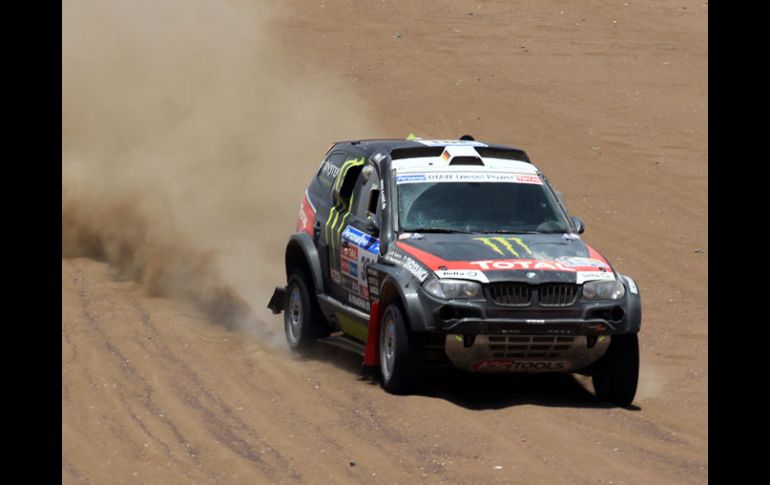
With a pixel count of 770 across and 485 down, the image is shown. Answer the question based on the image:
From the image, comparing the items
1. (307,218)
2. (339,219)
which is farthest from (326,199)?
(339,219)

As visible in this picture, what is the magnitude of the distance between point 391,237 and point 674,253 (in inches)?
328

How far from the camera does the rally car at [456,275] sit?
38.2ft

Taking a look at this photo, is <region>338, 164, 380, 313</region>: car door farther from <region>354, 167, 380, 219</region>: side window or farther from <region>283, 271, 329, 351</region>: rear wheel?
<region>283, 271, 329, 351</region>: rear wheel

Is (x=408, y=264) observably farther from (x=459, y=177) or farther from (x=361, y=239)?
(x=459, y=177)

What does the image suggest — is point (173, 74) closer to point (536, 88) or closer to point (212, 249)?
point (212, 249)

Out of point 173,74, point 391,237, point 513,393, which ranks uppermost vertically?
point 173,74

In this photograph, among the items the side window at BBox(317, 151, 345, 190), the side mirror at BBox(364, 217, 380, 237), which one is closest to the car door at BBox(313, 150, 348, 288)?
the side window at BBox(317, 151, 345, 190)

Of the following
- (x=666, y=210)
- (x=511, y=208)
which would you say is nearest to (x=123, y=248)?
(x=511, y=208)

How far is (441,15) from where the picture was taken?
32.8 meters

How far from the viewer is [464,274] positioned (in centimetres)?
1166

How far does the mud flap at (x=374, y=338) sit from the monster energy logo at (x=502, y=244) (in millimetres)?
982

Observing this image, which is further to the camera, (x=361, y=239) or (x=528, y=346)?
(x=361, y=239)

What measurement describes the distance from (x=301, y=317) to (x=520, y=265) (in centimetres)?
302

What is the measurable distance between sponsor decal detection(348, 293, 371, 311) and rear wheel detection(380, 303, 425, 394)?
0.70 metres
